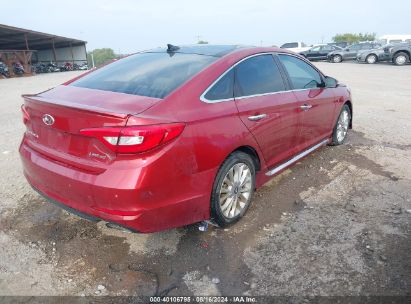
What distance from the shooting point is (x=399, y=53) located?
2420 centimetres

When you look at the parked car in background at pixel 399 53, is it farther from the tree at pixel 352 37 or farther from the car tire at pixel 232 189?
the tree at pixel 352 37

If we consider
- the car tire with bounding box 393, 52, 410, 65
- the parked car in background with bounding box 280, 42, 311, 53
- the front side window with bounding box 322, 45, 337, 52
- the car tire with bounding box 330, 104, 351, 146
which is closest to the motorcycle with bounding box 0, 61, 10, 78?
the parked car in background with bounding box 280, 42, 311, 53

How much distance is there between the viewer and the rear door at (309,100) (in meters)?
4.14

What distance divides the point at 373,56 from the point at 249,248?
27728 mm

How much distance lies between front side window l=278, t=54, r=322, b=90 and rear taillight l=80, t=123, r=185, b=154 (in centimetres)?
219

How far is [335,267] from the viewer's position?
2.79 metres

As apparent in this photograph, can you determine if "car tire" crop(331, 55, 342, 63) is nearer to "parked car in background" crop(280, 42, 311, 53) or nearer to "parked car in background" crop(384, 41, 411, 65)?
"parked car in background" crop(280, 42, 311, 53)

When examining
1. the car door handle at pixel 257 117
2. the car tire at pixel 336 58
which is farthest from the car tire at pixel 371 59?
the car door handle at pixel 257 117

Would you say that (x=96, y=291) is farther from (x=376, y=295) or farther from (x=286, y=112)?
(x=286, y=112)

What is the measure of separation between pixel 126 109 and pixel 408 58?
26739 mm

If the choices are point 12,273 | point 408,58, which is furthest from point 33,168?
point 408,58

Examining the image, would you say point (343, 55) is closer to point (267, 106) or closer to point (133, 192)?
point (267, 106)

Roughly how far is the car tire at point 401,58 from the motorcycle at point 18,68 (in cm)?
2713

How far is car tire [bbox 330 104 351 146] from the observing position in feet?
18.0
